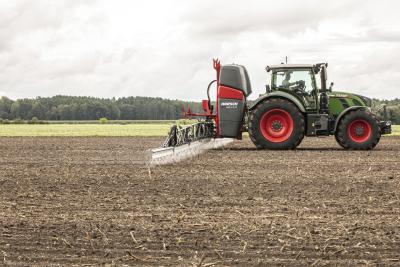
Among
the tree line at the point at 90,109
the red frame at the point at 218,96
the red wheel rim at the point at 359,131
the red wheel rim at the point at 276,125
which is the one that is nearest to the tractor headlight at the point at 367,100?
the red wheel rim at the point at 359,131

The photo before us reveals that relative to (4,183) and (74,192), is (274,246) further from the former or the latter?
(4,183)

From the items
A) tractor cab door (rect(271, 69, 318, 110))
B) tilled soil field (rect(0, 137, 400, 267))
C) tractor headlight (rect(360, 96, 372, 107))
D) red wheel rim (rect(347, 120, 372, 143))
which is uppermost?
tractor cab door (rect(271, 69, 318, 110))

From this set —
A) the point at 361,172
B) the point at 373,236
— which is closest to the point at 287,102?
the point at 361,172

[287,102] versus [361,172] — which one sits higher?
[287,102]

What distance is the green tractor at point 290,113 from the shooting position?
19406 millimetres

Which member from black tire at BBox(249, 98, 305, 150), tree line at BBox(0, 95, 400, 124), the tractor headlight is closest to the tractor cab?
black tire at BBox(249, 98, 305, 150)

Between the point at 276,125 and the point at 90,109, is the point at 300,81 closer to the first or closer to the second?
the point at 276,125

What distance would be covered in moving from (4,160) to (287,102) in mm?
8314

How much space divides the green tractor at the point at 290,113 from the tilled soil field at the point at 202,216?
15.4 feet

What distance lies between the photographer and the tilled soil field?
638 centimetres

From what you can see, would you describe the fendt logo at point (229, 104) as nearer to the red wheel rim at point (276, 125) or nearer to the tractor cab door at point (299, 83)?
the red wheel rim at point (276, 125)

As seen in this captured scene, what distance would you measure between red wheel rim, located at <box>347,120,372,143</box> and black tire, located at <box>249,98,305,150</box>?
1.46 meters

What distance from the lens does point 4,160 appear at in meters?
18.4

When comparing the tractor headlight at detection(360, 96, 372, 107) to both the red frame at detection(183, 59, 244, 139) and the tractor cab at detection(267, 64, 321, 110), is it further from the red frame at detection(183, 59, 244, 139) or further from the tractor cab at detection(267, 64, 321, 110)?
the red frame at detection(183, 59, 244, 139)
